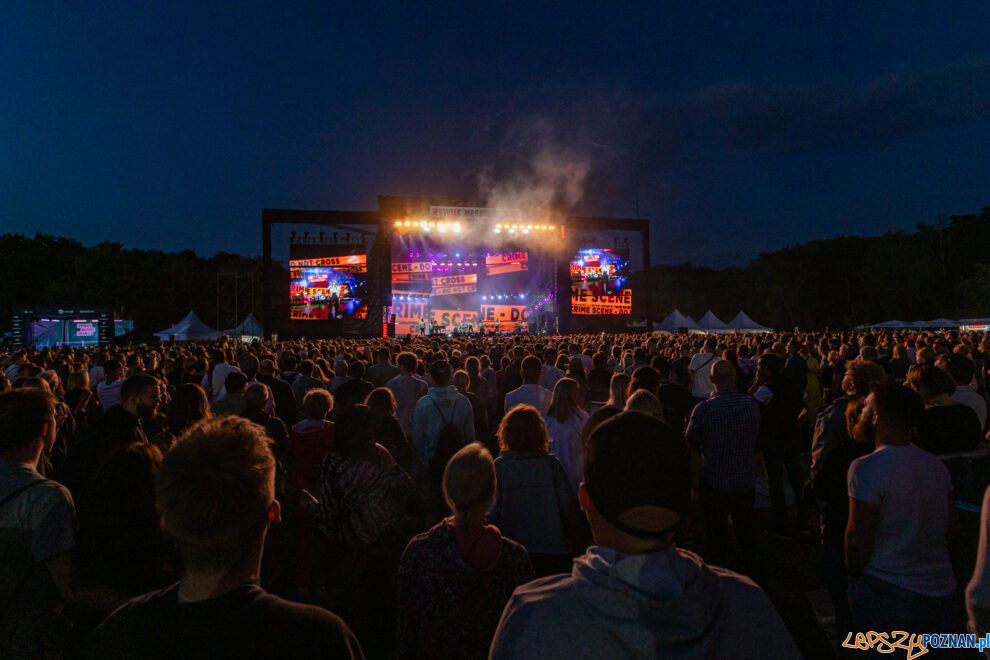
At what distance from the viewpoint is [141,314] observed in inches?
2125

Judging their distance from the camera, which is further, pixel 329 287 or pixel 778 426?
pixel 329 287

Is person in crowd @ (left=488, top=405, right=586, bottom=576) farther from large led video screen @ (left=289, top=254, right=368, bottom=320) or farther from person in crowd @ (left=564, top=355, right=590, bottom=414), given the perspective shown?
large led video screen @ (left=289, top=254, right=368, bottom=320)

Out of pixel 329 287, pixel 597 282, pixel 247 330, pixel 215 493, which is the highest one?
pixel 597 282

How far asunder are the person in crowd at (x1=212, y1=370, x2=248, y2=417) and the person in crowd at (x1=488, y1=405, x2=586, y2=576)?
2806 mm

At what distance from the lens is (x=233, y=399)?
15.5 ft

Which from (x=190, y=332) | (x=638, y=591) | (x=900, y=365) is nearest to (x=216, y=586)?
(x=638, y=591)

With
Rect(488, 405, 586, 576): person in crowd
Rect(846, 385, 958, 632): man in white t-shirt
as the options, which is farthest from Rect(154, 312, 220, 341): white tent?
Rect(846, 385, 958, 632): man in white t-shirt

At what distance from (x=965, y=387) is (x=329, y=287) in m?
27.6

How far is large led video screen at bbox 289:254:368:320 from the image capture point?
2839 centimetres

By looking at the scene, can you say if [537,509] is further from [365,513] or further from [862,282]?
[862,282]

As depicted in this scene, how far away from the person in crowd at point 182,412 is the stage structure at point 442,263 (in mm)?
21872

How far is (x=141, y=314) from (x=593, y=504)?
64171mm

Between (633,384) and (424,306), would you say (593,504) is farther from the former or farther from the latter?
(424,306)

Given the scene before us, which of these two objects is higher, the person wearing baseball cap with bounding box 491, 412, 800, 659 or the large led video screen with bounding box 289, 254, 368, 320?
the large led video screen with bounding box 289, 254, 368, 320
